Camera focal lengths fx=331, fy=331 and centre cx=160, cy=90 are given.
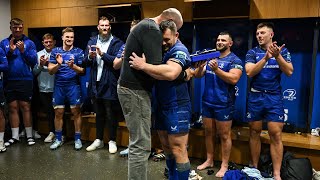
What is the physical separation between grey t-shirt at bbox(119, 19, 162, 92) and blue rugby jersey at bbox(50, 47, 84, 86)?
6.95 ft

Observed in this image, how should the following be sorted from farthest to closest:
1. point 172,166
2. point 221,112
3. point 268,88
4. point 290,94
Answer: point 290,94, point 221,112, point 268,88, point 172,166

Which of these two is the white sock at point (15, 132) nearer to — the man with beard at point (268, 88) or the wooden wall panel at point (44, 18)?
the wooden wall panel at point (44, 18)

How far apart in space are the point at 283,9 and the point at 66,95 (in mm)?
2760

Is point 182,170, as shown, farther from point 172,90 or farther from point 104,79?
point 104,79

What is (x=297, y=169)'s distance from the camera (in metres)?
3.04

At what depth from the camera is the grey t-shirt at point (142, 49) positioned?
7.01 feet

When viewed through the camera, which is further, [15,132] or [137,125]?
[15,132]

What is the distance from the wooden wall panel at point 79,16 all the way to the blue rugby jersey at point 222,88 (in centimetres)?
215

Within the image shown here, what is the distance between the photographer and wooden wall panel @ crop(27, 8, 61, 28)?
16.6 feet

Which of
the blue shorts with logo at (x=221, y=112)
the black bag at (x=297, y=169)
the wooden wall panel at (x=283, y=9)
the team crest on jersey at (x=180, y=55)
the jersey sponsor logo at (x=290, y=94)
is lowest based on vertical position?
the black bag at (x=297, y=169)

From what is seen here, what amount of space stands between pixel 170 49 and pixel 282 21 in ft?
6.91

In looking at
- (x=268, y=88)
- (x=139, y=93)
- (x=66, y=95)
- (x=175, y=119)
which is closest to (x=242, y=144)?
(x=268, y=88)

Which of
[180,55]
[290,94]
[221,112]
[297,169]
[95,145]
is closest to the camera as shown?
[180,55]

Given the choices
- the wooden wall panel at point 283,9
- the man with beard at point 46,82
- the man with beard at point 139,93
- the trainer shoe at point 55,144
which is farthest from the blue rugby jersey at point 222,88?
the man with beard at point 46,82
